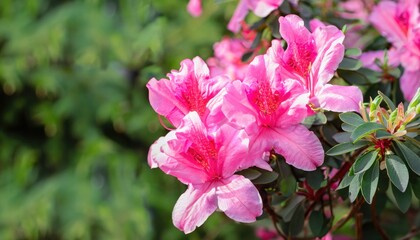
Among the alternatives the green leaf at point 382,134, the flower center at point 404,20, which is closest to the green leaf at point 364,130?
the green leaf at point 382,134

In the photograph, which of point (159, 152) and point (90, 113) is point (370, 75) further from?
point (90, 113)

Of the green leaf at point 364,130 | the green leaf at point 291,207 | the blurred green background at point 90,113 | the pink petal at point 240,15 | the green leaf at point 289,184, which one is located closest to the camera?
the green leaf at point 364,130

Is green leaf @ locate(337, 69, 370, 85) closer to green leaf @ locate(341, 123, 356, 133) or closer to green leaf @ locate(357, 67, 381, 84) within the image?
green leaf @ locate(357, 67, 381, 84)

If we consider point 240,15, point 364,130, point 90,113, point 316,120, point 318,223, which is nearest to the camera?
point 364,130

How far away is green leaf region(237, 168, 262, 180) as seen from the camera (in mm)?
862

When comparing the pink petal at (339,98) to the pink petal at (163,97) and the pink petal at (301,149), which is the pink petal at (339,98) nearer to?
the pink petal at (301,149)

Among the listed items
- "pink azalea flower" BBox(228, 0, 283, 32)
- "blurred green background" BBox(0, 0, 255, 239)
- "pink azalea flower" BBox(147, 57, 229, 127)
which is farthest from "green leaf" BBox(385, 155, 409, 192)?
"blurred green background" BBox(0, 0, 255, 239)

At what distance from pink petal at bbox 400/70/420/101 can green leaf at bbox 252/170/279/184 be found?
322 millimetres

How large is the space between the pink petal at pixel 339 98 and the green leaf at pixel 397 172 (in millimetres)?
76

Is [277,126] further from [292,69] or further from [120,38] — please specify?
[120,38]

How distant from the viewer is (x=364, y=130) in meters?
0.82

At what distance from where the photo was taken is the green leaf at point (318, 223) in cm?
102

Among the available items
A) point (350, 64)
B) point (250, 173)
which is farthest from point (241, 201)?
point (350, 64)

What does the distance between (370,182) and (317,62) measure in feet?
0.53
